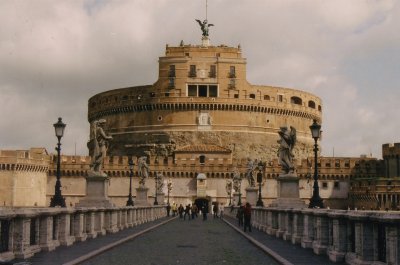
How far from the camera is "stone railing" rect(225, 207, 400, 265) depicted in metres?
9.48

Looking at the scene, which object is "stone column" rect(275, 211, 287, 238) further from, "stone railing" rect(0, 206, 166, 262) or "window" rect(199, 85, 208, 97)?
"window" rect(199, 85, 208, 97)

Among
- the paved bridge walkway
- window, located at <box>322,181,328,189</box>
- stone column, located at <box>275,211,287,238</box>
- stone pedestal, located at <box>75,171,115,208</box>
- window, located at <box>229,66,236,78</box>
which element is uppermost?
window, located at <box>229,66,236,78</box>

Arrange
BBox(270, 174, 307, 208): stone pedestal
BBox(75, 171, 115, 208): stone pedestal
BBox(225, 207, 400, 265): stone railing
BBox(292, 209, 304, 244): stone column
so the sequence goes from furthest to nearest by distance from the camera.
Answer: BBox(270, 174, 307, 208): stone pedestal, BBox(75, 171, 115, 208): stone pedestal, BBox(292, 209, 304, 244): stone column, BBox(225, 207, 400, 265): stone railing

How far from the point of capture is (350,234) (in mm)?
12164

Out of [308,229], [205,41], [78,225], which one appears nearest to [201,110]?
[205,41]

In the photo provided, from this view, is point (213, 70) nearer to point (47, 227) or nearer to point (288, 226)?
point (288, 226)

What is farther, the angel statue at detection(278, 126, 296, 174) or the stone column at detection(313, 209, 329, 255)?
the angel statue at detection(278, 126, 296, 174)

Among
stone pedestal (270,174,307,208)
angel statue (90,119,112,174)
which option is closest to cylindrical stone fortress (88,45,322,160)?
angel statue (90,119,112,174)

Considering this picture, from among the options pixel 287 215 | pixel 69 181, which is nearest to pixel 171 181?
pixel 69 181

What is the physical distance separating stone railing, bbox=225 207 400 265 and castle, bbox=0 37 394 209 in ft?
230

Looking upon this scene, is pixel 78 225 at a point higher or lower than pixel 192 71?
lower

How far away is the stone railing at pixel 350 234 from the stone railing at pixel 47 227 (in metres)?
5.56

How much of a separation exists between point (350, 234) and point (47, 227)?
6.14 meters

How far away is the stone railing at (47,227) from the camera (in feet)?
38.7
